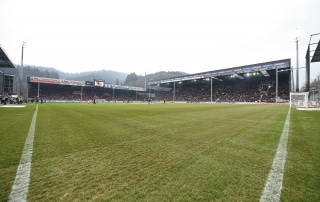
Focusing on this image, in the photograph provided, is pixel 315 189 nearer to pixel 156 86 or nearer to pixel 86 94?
pixel 86 94

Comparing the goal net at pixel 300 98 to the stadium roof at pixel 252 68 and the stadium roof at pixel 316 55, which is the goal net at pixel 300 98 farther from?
the stadium roof at pixel 252 68

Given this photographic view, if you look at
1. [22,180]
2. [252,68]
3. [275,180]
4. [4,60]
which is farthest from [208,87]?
[22,180]

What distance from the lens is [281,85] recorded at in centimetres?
5847

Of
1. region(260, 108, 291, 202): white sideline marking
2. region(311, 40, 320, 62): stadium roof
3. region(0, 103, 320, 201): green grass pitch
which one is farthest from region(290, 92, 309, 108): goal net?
region(260, 108, 291, 202): white sideline marking

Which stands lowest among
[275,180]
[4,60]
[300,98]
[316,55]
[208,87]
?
[275,180]

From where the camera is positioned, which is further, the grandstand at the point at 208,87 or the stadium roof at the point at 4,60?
the grandstand at the point at 208,87

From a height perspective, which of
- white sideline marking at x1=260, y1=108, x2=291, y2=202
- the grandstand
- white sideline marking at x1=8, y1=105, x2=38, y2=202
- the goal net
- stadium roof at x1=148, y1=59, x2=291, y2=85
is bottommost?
white sideline marking at x1=260, y1=108, x2=291, y2=202

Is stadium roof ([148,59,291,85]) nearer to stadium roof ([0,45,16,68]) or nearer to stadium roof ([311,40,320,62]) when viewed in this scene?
stadium roof ([311,40,320,62])

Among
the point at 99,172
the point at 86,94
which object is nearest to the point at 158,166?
the point at 99,172

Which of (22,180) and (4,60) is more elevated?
(4,60)

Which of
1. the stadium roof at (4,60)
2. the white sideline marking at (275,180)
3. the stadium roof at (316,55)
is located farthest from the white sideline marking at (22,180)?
the stadium roof at (4,60)

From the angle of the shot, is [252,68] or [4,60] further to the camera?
[252,68]

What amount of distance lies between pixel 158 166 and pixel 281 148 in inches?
119

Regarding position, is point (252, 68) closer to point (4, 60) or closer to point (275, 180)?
point (275, 180)
